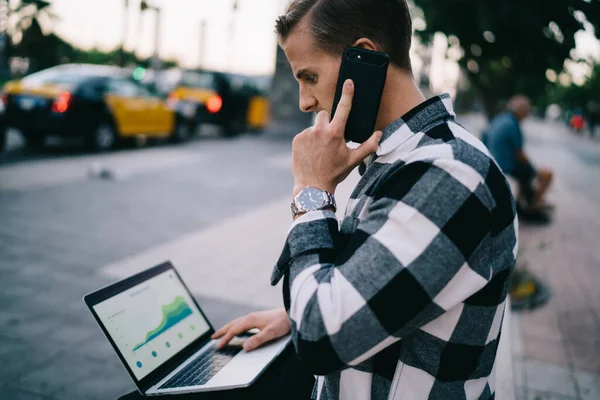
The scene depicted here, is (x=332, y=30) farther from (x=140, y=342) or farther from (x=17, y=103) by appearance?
(x=17, y=103)

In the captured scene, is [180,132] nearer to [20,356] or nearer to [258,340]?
[20,356]

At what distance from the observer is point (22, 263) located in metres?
4.88

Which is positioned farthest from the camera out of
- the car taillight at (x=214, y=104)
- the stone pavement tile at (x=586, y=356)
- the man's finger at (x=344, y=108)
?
the car taillight at (x=214, y=104)

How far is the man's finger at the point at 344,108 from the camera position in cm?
128

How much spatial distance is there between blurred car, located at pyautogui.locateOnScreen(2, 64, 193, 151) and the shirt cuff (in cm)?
1025

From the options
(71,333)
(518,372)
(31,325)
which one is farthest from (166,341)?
(518,372)

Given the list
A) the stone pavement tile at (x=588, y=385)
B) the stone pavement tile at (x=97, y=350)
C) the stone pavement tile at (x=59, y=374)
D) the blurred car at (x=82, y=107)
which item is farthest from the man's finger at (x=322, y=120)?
the blurred car at (x=82, y=107)

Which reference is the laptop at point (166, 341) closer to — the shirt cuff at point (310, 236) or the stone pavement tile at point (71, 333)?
the shirt cuff at point (310, 236)

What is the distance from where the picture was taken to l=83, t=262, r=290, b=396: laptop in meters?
1.46

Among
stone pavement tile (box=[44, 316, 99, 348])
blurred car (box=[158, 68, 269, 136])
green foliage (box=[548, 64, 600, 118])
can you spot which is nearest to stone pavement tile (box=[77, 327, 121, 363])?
stone pavement tile (box=[44, 316, 99, 348])

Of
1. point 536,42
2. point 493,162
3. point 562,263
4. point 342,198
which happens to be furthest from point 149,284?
point 562,263

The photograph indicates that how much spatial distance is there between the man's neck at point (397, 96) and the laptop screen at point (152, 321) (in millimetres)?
873

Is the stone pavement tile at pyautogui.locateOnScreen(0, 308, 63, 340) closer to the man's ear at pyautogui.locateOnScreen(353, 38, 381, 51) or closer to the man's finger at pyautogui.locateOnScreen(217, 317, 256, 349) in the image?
the man's finger at pyautogui.locateOnScreen(217, 317, 256, 349)

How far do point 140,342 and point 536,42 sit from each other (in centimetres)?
384
